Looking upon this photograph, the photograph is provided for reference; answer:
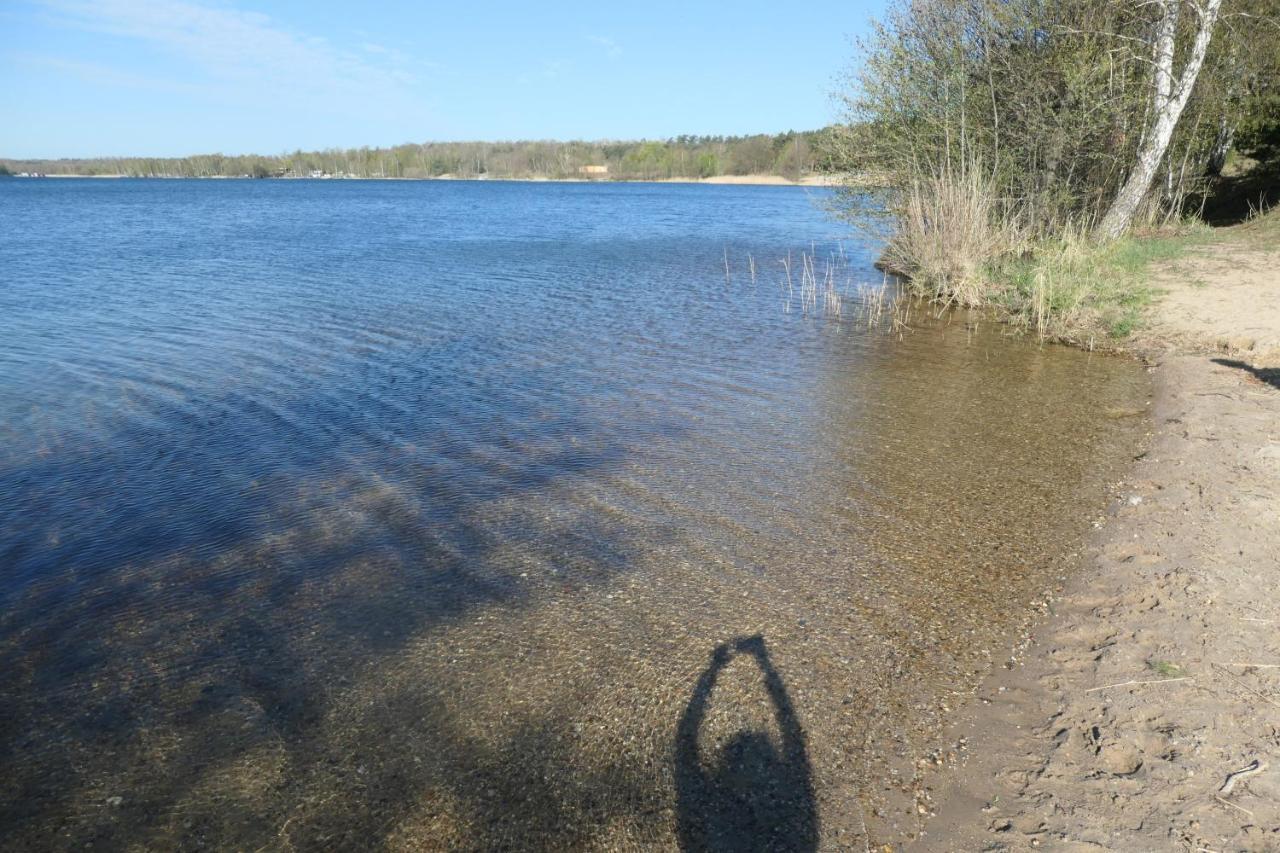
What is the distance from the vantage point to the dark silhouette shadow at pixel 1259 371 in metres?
9.44

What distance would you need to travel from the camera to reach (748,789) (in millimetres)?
3652

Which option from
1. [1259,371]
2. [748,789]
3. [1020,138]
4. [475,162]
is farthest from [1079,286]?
[475,162]

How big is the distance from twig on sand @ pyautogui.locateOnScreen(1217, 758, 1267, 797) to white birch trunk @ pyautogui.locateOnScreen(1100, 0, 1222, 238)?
16.5 metres

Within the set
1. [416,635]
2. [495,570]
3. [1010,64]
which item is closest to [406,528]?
[495,570]


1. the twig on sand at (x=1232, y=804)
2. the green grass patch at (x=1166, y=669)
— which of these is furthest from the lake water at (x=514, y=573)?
the twig on sand at (x=1232, y=804)

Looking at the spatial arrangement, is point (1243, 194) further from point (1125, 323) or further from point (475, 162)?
point (475, 162)

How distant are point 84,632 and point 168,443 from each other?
373 centimetres

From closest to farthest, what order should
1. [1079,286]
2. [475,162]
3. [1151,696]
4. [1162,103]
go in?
[1151,696], [1079,286], [1162,103], [475,162]

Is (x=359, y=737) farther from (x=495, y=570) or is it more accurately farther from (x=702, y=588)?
(x=702, y=588)

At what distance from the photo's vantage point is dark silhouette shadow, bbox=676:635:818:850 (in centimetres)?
339

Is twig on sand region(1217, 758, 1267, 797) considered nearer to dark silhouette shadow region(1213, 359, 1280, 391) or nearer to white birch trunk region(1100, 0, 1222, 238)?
dark silhouette shadow region(1213, 359, 1280, 391)

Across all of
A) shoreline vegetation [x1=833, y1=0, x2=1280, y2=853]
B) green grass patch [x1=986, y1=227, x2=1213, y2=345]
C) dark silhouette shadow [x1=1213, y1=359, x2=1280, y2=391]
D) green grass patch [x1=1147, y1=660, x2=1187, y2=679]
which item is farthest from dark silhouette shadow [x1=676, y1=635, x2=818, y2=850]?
green grass patch [x1=986, y1=227, x2=1213, y2=345]

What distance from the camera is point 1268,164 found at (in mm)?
22250

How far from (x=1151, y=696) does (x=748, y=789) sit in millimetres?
2197
